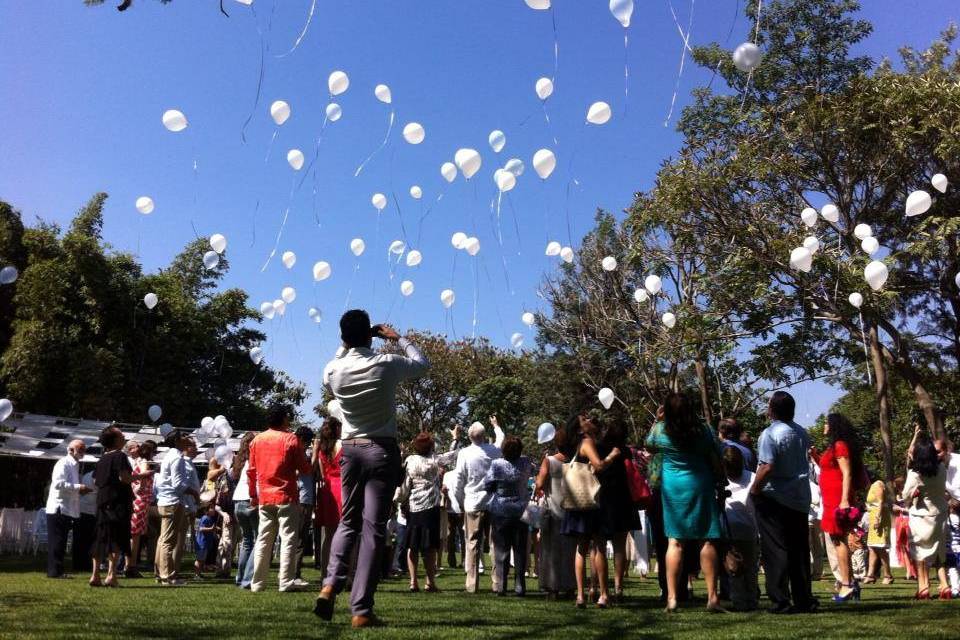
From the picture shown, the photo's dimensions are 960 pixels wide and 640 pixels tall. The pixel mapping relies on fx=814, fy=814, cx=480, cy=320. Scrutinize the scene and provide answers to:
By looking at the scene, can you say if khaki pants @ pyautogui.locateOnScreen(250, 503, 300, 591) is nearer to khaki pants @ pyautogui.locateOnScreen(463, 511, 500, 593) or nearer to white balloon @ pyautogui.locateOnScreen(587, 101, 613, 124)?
khaki pants @ pyautogui.locateOnScreen(463, 511, 500, 593)

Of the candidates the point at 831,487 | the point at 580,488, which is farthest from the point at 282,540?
the point at 831,487

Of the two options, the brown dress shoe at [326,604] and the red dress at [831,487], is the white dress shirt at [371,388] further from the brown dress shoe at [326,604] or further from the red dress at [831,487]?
the red dress at [831,487]

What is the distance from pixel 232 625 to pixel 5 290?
2604 centimetres

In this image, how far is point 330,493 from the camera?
853cm

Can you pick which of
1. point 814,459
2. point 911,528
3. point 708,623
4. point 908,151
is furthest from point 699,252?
point 708,623

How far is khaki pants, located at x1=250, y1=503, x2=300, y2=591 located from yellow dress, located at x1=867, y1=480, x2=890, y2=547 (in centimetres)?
713

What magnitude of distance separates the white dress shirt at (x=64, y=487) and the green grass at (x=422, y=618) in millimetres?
1869

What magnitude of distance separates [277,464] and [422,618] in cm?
266

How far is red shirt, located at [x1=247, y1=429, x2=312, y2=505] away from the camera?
761 cm

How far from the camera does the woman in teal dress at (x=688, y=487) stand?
19.8 feet

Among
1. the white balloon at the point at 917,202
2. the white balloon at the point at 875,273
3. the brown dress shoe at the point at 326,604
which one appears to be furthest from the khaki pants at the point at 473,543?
the white balloon at the point at 917,202

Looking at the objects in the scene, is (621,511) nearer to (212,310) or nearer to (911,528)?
(911,528)

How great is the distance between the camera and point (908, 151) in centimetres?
1625

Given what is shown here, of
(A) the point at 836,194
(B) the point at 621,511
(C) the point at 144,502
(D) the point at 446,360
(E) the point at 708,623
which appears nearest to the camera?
(E) the point at 708,623
